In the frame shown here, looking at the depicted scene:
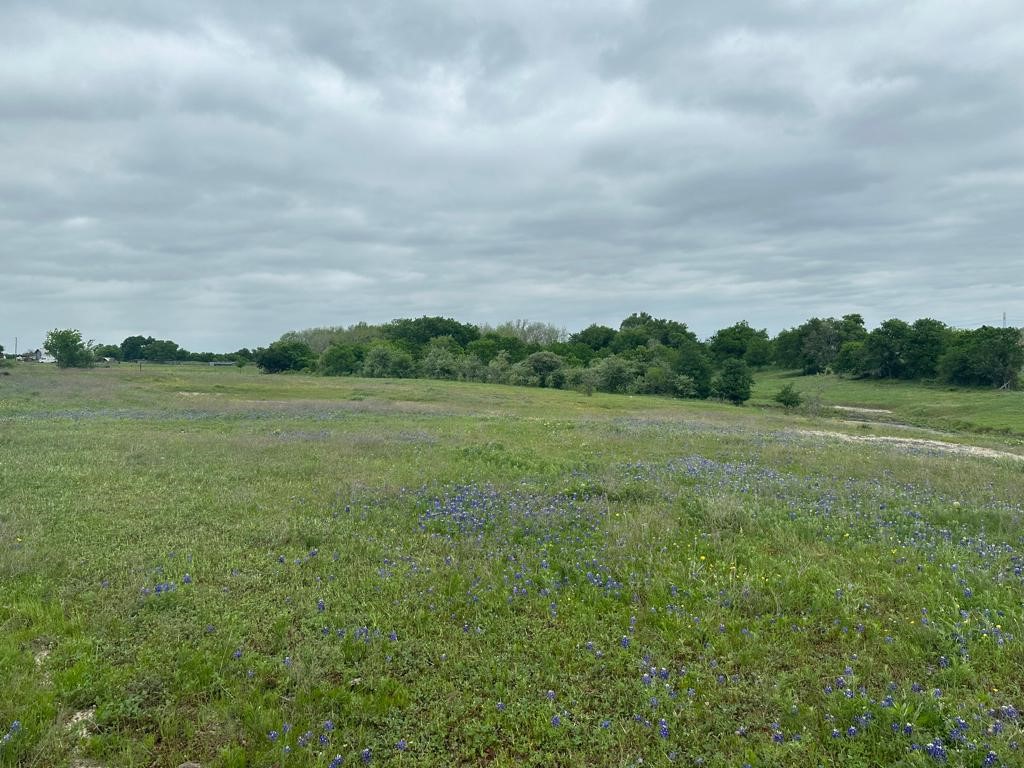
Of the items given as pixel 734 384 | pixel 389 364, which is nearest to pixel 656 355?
pixel 734 384

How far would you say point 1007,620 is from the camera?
18.2ft

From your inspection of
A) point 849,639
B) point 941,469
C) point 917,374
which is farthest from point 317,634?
point 917,374

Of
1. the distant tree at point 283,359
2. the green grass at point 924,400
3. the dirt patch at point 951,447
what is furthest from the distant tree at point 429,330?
the dirt patch at point 951,447

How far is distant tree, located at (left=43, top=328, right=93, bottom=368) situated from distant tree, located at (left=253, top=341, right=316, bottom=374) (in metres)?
33.5

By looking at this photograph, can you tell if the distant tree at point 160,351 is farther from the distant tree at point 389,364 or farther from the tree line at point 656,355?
the distant tree at point 389,364

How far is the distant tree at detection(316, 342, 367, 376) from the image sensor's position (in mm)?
113812

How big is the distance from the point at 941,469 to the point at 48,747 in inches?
737

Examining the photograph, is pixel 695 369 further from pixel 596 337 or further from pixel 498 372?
pixel 596 337

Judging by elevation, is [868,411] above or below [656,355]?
below

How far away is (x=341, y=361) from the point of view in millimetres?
115250

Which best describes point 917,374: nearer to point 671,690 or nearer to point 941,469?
point 941,469

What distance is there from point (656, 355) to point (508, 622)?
328ft

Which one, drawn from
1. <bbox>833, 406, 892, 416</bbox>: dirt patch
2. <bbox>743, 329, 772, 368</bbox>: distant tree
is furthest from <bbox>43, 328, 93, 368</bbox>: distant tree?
<bbox>743, 329, 772, 368</bbox>: distant tree

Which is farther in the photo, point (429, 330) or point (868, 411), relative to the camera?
point (429, 330)
